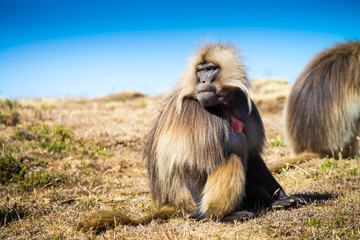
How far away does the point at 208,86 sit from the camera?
311 centimetres

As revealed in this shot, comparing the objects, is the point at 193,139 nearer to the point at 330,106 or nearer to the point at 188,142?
the point at 188,142

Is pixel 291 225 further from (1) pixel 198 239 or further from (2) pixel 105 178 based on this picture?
(2) pixel 105 178

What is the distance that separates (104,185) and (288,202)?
2.68 meters

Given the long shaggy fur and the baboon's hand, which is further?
the baboon's hand

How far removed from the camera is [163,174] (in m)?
3.35

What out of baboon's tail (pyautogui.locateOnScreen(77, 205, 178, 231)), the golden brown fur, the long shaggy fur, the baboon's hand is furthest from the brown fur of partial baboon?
baboon's tail (pyautogui.locateOnScreen(77, 205, 178, 231))

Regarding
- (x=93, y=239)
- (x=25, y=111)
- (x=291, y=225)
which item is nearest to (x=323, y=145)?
(x=291, y=225)

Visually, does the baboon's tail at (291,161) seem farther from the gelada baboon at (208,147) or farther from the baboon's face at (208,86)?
the baboon's face at (208,86)

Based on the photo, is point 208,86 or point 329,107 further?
point 329,107

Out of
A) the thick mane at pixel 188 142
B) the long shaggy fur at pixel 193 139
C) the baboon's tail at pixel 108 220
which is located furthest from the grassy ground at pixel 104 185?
the thick mane at pixel 188 142

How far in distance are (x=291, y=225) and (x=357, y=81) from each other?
137 inches

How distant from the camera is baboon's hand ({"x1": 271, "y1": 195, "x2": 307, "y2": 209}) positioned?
10.7 ft

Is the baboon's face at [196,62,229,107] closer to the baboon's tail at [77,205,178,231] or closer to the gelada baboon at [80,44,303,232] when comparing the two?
the gelada baboon at [80,44,303,232]

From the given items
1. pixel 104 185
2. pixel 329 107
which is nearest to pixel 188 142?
pixel 104 185
